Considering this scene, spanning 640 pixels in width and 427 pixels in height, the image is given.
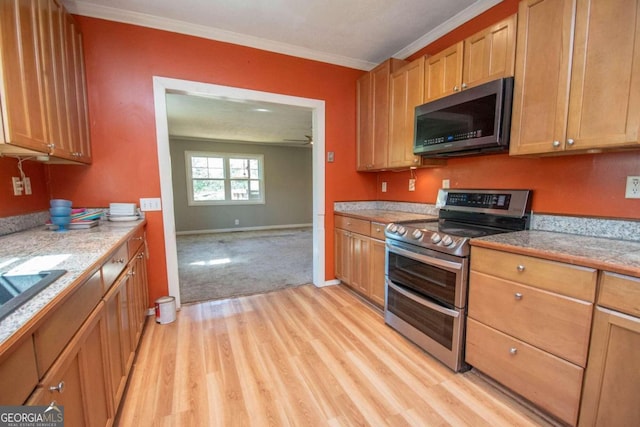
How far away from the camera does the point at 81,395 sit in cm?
95

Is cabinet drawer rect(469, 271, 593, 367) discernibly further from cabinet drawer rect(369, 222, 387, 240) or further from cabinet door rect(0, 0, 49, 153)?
cabinet door rect(0, 0, 49, 153)

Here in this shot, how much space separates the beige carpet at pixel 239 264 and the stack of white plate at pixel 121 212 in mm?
1076

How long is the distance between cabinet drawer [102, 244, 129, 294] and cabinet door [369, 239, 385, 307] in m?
1.94

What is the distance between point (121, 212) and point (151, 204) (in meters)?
0.26

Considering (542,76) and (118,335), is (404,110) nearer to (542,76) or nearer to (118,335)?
(542,76)

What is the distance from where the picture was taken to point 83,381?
3.18 ft

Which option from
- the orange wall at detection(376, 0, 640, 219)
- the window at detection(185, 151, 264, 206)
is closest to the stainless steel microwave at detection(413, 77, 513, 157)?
the orange wall at detection(376, 0, 640, 219)

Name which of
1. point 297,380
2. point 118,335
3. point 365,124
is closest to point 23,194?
point 118,335

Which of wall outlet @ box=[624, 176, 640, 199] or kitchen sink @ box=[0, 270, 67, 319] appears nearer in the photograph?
kitchen sink @ box=[0, 270, 67, 319]

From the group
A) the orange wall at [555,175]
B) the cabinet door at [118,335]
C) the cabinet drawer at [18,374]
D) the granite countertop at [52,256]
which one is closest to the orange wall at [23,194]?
the granite countertop at [52,256]

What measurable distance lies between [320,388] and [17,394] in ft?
4.55

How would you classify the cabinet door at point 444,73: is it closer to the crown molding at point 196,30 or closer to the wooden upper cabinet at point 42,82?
the crown molding at point 196,30

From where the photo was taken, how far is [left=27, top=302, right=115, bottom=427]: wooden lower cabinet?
30.6 inches

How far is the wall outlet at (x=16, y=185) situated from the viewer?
5.87 feet
